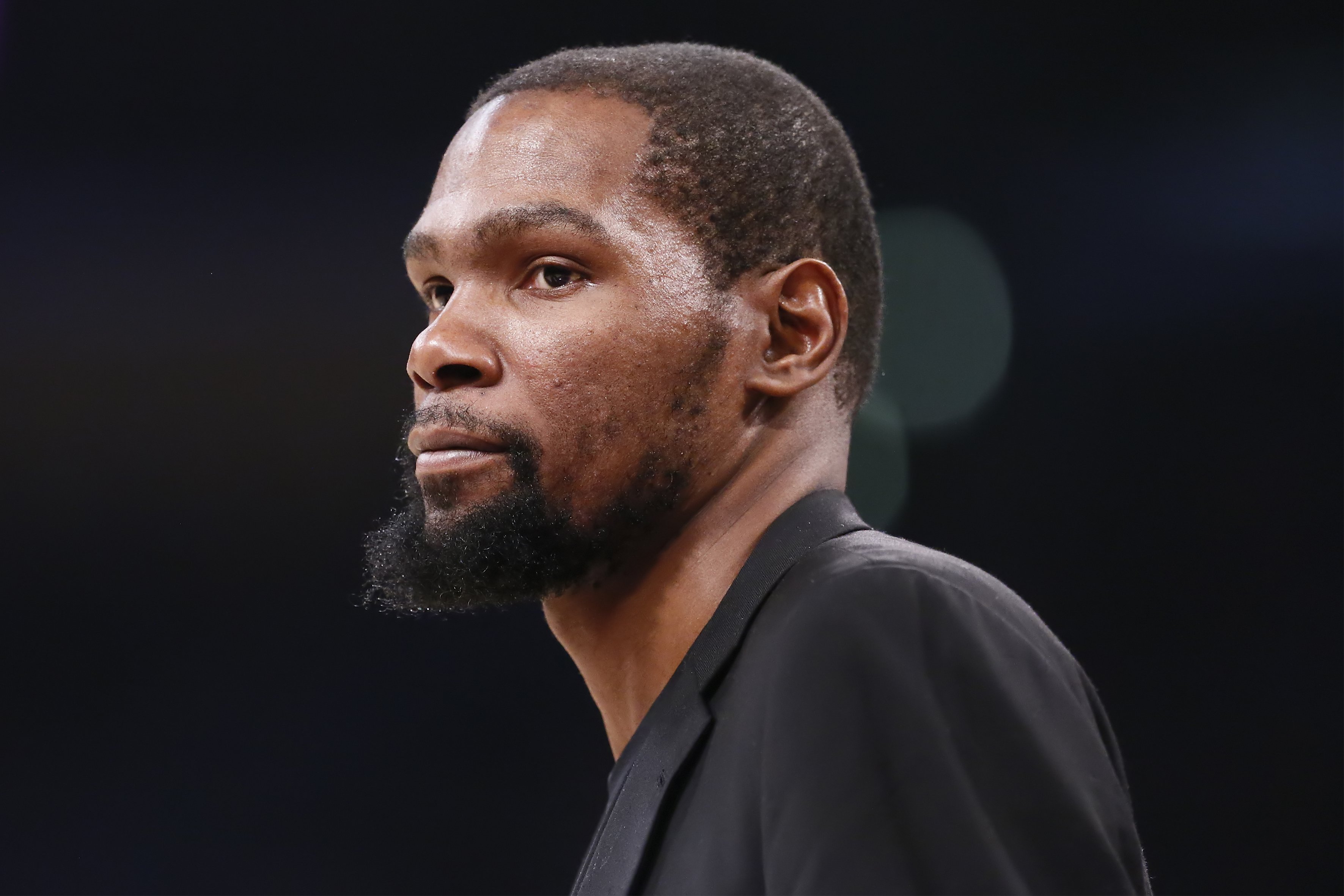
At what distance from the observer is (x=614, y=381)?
1.47 meters

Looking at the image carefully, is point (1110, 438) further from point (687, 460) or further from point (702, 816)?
point (702, 816)

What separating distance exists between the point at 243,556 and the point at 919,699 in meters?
2.22

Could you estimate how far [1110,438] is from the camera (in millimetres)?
2879

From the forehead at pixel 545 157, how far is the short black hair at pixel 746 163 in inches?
1.0

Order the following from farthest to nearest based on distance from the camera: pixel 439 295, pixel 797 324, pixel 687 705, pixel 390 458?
1. pixel 390 458
2. pixel 439 295
3. pixel 797 324
4. pixel 687 705

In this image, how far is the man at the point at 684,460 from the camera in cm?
113

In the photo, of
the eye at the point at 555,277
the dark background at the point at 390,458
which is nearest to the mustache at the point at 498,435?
the eye at the point at 555,277

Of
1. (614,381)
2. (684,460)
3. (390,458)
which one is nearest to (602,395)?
(614,381)

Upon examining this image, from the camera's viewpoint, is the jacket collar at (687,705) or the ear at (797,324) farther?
the ear at (797,324)

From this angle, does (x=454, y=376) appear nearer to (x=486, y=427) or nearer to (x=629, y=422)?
(x=486, y=427)

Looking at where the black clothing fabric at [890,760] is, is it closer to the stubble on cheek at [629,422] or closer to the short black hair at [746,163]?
the stubble on cheek at [629,422]

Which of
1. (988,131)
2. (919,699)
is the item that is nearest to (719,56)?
(919,699)

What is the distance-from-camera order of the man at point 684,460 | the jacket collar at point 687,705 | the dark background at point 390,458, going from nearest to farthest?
the man at point 684,460 < the jacket collar at point 687,705 < the dark background at point 390,458

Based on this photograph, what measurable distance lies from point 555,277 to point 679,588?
413 mm
